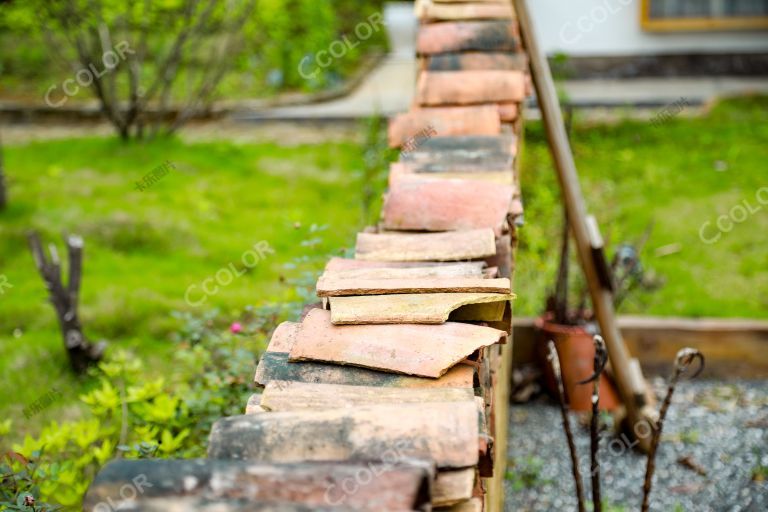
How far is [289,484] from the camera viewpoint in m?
1.29

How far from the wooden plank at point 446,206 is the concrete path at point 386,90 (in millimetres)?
4863

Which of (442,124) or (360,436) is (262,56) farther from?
(360,436)

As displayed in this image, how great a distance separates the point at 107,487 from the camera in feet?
4.50

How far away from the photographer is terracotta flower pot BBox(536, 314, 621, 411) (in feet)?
12.9

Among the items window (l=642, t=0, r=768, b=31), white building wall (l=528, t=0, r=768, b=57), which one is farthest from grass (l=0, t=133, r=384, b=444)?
window (l=642, t=0, r=768, b=31)

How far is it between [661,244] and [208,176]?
382 cm

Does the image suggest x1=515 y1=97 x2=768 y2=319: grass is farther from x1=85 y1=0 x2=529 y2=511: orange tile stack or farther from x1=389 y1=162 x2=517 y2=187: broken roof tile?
x1=85 y1=0 x2=529 y2=511: orange tile stack

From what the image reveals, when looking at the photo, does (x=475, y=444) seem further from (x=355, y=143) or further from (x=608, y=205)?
(x=355, y=143)

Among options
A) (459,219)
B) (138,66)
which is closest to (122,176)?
(138,66)

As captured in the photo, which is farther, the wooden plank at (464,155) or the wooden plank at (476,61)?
the wooden plank at (476,61)

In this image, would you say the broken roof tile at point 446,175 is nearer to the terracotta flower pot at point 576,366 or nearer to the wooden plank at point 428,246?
the wooden plank at point 428,246

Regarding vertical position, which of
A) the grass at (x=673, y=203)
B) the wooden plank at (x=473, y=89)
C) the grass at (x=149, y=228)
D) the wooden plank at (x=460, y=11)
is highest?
the wooden plank at (x=460, y=11)

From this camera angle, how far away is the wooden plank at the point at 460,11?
3514 mm

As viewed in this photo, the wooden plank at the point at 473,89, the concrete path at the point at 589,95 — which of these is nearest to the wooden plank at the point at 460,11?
the wooden plank at the point at 473,89
